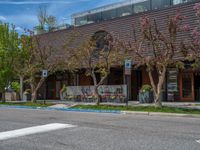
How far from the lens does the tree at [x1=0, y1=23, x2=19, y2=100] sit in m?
30.6

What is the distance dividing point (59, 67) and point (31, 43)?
323cm

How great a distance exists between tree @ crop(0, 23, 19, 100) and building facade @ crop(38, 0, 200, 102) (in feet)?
12.2

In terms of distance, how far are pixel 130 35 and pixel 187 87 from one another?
6.27m

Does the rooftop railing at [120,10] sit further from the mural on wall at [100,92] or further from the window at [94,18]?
the mural on wall at [100,92]

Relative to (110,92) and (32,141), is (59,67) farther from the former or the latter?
(32,141)

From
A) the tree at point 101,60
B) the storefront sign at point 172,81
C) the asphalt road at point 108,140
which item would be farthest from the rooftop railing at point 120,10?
the asphalt road at point 108,140

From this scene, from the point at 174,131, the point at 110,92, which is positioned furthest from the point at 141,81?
the point at 174,131

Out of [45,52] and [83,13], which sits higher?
[83,13]

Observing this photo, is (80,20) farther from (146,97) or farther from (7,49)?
(146,97)

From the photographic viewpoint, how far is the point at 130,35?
27.4 metres

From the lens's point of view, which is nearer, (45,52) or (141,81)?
(45,52)

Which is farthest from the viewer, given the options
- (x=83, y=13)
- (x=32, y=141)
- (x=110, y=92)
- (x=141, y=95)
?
(x=83, y=13)

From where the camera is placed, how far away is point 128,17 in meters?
27.8

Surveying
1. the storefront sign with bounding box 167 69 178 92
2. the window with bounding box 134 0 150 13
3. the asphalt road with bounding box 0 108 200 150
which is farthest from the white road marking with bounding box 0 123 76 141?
the window with bounding box 134 0 150 13
